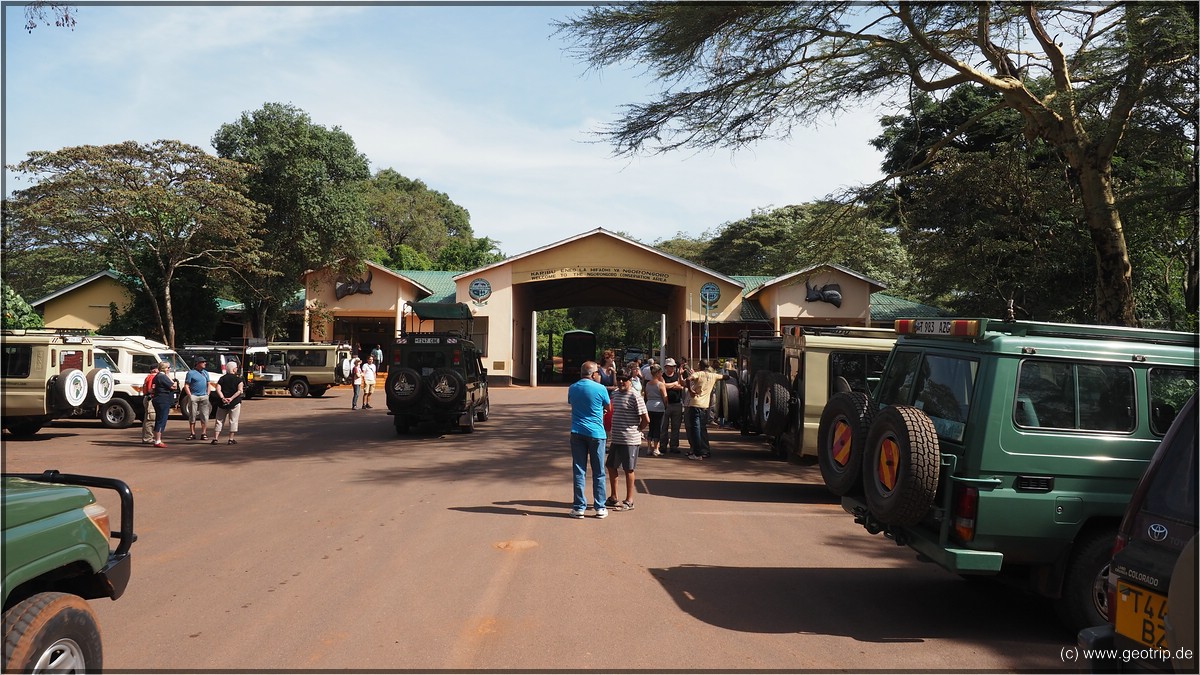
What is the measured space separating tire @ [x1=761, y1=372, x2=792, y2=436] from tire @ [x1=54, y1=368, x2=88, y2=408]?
12974 mm

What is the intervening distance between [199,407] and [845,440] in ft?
45.5

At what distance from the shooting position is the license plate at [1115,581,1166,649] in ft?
11.3

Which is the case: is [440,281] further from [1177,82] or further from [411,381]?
[1177,82]

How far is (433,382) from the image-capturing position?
17.4m

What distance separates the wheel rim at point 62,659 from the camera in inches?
141

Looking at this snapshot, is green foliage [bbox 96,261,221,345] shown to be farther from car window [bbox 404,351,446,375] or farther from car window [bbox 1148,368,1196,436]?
car window [bbox 1148,368,1196,436]

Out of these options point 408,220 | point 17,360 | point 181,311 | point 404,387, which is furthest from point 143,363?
point 408,220

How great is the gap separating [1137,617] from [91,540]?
4750 mm

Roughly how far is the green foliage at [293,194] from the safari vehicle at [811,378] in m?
27.1

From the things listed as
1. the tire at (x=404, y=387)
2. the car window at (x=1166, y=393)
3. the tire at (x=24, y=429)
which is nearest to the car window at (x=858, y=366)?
the car window at (x=1166, y=393)

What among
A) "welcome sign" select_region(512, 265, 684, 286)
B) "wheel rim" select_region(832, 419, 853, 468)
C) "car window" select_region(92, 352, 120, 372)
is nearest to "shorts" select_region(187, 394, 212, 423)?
"car window" select_region(92, 352, 120, 372)

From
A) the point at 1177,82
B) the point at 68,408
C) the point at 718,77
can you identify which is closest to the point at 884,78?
the point at 718,77

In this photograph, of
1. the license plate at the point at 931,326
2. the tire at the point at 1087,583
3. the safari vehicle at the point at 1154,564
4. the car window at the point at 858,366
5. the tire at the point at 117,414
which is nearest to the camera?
the safari vehicle at the point at 1154,564

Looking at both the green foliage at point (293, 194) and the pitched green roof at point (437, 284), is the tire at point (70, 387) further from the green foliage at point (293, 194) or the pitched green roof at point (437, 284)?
the pitched green roof at point (437, 284)
